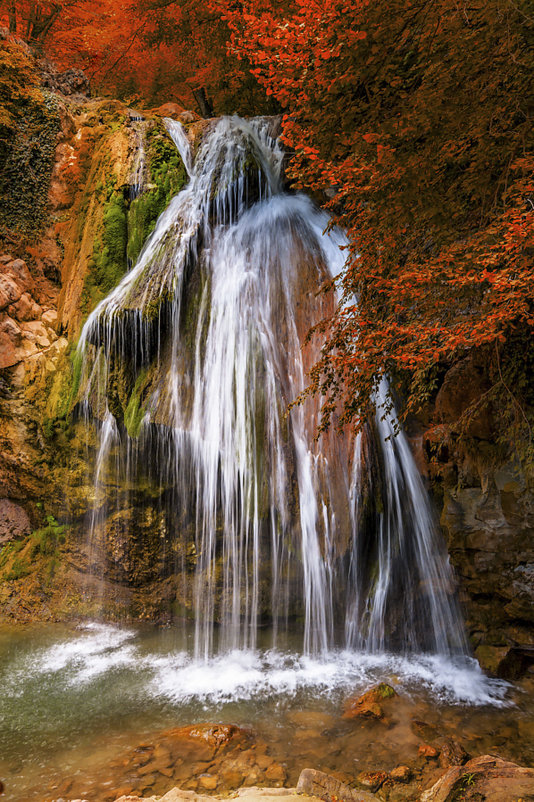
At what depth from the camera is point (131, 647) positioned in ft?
19.5

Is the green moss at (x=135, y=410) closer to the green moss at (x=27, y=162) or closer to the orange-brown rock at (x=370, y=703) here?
the orange-brown rock at (x=370, y=703)

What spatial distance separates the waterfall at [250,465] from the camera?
584 centimetres

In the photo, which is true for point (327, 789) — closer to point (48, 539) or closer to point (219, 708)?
point (219, 708)

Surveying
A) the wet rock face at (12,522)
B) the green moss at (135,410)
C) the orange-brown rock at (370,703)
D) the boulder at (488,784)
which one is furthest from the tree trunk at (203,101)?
the boulder at (488,784)

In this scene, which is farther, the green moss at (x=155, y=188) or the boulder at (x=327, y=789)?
the green moss at (x=155, y=188)

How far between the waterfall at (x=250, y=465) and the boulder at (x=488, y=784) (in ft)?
9.79

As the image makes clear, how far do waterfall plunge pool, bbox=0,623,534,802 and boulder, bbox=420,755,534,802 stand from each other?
115 centimetres

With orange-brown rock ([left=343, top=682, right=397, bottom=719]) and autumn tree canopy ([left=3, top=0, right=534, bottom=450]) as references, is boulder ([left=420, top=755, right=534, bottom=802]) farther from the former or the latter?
autumn tree canopy ([left=3, top=0, right=534, bottom=450])

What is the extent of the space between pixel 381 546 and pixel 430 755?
8.18ft

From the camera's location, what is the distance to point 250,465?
616 cm

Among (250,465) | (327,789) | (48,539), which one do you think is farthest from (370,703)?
(48,539)

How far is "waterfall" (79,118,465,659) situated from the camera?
5.84 m

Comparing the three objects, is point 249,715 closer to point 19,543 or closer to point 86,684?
point 86,684

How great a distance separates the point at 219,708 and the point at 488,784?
9.40 feet
